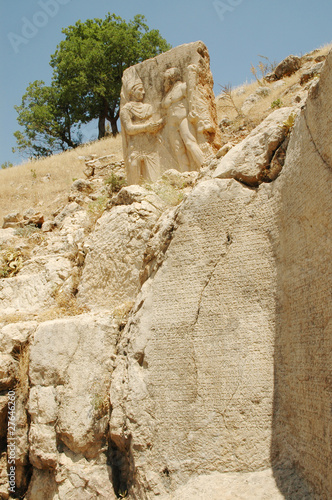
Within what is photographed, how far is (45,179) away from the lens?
17438mm

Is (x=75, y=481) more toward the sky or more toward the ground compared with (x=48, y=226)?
more toward the ground

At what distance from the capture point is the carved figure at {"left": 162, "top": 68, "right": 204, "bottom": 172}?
8.64 meters

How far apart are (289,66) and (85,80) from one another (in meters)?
10.1

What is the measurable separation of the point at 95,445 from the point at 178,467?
3.00 ft

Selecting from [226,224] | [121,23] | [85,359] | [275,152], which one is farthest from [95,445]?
[121,23]

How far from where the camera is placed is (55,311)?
19.1 feet

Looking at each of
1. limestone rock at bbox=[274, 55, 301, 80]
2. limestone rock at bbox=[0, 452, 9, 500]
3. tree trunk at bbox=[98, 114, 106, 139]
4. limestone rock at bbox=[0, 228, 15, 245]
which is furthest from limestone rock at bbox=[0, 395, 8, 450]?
tree trunk at bbox=[98, 114, 106, 139]

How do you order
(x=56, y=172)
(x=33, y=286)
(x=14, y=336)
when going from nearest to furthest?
(x=14, y=336)
(x=33, y=286)
(x=56, y=172)

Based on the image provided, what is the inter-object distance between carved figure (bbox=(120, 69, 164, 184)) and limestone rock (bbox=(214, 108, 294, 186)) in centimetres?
440

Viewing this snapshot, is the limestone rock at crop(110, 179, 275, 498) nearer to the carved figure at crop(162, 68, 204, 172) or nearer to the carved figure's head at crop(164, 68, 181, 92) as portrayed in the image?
the carved figure at crop(162, 68, 204, 172)

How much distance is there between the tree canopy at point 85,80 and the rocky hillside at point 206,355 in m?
18.8

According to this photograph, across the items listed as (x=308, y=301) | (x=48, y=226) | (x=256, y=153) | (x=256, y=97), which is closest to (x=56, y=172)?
(x=256, y=97)

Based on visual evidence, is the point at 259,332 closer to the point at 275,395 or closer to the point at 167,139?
the point at 275,395

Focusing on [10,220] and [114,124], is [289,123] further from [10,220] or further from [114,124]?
[114,124]
